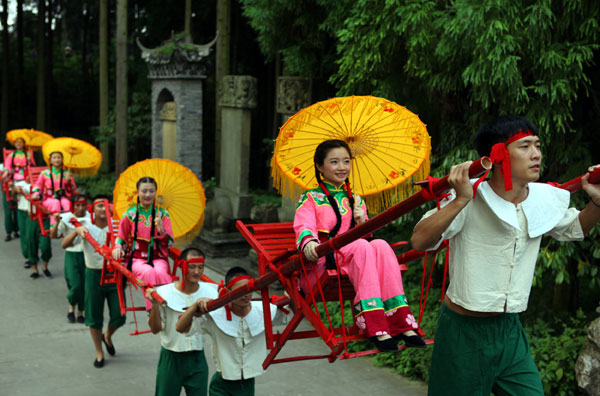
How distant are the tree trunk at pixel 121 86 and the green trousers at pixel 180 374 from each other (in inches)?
477

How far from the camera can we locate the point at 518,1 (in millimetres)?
6621

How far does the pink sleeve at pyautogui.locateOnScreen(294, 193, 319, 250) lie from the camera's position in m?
3.92

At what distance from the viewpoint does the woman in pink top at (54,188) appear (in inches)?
418

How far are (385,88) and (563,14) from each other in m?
2.29

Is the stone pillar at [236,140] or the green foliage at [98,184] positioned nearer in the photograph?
the stone pillar at [236,140]

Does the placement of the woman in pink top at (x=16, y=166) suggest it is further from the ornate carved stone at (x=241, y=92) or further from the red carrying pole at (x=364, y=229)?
the red carrying pole at (x=364, y=229)

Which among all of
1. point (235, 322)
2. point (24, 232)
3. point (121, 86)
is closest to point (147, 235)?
point (235, 322)

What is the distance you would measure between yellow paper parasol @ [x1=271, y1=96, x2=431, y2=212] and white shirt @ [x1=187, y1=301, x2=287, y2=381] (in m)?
1.14

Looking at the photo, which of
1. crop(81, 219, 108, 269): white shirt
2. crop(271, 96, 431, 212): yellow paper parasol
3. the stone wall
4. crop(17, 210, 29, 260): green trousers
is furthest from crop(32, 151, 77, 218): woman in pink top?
crop(271, 96, 431, 212): yellow paper parasol

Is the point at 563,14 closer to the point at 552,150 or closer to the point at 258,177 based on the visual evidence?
the point at 552,150

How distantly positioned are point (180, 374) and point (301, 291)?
1.96 m

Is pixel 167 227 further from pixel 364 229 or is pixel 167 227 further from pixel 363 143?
pixel 364 229

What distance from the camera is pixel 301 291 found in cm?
408

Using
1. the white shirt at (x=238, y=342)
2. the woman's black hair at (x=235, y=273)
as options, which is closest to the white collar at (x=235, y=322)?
the white shirt at (x=238, y=342)
